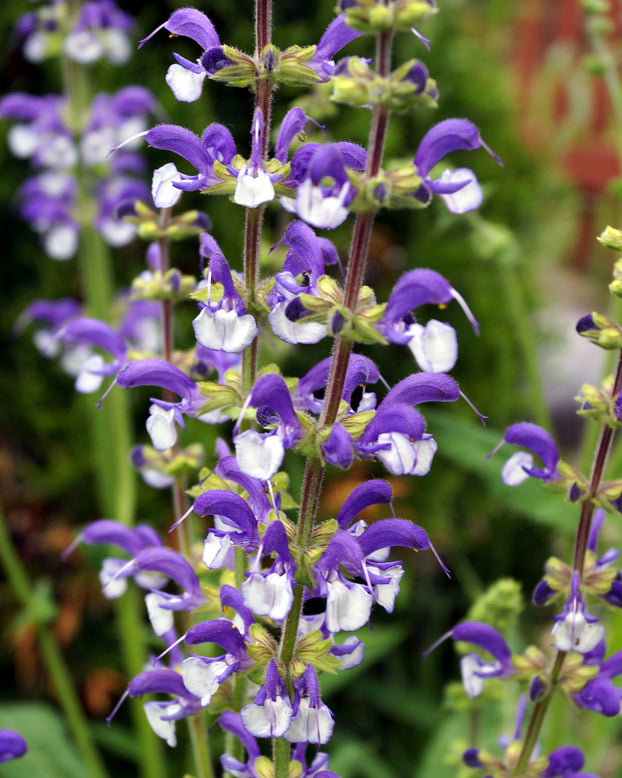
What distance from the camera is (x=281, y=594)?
1104 millimetres

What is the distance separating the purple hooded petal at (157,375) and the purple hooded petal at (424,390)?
13.0 inches

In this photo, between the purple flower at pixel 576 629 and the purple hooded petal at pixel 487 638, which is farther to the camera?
the purple hooded petal at pixel 487 638

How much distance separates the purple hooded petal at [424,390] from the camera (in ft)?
4.05

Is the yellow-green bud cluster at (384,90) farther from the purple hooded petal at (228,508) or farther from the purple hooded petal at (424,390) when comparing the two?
the purple hooded petal at (228,508)

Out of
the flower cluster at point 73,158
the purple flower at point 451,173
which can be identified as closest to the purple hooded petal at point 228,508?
the purple flower at point 451,173

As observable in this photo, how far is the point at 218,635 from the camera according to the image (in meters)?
1.21

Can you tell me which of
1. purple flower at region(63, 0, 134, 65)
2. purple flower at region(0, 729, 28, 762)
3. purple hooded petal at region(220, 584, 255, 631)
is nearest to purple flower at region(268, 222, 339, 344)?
purple hooded petal at region(220, 584, 255, 631)

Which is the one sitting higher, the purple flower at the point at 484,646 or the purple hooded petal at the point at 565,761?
the purple flower at the point at 484,646

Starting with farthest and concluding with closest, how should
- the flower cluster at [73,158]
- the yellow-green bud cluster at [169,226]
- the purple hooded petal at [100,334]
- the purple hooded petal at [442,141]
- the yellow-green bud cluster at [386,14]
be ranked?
the flower cluster at [73,158], the purple hooded petal at [100,334], the yellow-green bud cluster at [169,226], the purple hooded petal at [442,141], the yellow-green bud cluster at [386,14]

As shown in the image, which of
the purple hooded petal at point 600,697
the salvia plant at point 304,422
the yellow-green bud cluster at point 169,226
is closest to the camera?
the salvia plant at point 304,422

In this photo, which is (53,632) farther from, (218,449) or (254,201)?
(254,201)

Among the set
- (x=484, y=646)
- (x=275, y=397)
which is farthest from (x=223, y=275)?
(x=484, y=646)

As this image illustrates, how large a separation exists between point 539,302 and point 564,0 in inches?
179

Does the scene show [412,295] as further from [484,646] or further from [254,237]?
[484,646]
